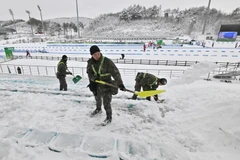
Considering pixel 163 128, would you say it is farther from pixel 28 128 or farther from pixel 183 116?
pixel 28 128

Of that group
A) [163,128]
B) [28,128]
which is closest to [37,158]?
[28,128]

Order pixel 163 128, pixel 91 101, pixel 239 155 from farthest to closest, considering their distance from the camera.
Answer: pixel 91 101 < pixel 163 128 < pixel 239 155

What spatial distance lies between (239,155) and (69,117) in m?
3.33

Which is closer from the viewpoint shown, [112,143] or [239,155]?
[239,155]

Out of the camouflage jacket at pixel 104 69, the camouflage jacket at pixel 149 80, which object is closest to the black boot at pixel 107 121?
the camouflage jacket at pixel 104 69

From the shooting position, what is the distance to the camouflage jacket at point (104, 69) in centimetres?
276

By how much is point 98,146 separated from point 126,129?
726 millimetres

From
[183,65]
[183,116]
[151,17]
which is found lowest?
[183,65]

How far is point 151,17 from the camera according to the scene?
81812mm

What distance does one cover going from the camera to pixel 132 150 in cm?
233

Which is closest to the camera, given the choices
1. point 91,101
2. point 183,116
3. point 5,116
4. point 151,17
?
point 5,116

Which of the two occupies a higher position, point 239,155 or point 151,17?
point 151,17

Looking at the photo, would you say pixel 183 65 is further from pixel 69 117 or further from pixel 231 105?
pixel 69 117

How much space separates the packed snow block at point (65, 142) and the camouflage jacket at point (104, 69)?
1245mm
